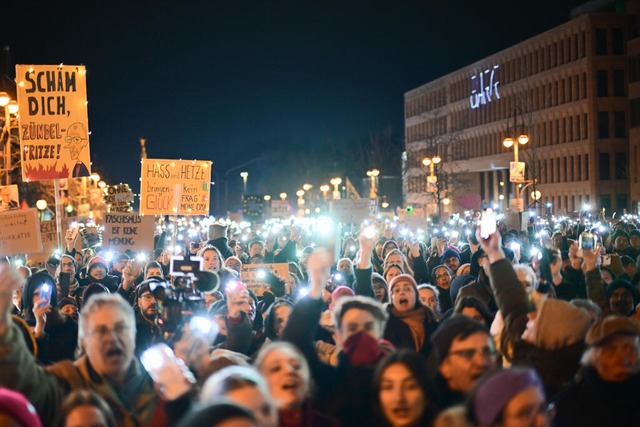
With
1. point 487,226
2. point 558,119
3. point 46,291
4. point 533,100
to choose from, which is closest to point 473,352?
point 487,226

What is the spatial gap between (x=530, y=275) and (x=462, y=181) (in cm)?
9020

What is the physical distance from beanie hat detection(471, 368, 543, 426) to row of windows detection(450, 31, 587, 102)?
78.5 meters

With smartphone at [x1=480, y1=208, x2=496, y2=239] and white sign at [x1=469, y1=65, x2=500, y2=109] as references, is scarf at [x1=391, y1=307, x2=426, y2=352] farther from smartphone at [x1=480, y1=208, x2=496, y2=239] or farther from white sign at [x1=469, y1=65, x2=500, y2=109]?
white sign at [x1=469, y1=65, x2=500, y2=109]

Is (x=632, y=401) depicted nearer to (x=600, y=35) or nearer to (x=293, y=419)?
(x=293, y=419)

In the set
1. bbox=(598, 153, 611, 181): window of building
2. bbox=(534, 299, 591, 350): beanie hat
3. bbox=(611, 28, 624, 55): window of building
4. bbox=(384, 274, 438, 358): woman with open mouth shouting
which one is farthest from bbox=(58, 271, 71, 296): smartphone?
bbox=(611, 28, 624, 55): window of building

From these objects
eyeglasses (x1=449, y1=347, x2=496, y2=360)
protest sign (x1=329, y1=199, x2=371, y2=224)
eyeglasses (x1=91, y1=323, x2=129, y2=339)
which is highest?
protest sign (x1=329, y1=199, x2=371, y2=224)

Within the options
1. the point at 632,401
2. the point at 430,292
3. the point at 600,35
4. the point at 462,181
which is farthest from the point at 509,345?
the point at 462,181

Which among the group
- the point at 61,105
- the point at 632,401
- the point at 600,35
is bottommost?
the point at 632,401

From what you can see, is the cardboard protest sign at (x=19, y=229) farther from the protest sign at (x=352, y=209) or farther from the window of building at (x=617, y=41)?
the window of building at (x=617, y=41)

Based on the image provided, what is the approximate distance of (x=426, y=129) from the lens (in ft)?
377

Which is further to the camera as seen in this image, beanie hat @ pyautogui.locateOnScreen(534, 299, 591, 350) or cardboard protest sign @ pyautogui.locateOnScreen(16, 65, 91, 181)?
cardboard protest sign @ pyautogui.locateOnScreen(16, 65, 91, 181)

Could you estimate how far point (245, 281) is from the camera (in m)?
13.0

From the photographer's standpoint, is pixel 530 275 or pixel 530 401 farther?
pixel 530 275

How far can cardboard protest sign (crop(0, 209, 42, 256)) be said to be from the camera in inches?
507
